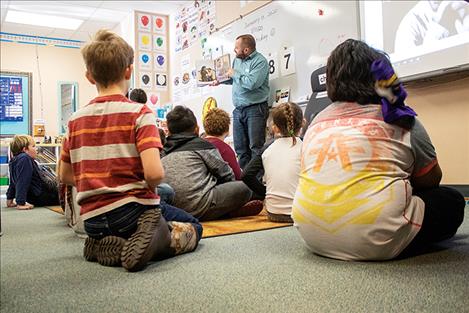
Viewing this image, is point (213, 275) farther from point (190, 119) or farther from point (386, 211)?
point (190, 119)

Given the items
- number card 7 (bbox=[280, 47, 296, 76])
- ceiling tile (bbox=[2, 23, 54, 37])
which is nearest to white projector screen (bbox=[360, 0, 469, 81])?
number card 7 (bbox=[280, 47, 296, 76])

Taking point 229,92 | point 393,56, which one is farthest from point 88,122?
point 229,92

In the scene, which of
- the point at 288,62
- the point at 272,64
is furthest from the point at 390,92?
the point at 272,64

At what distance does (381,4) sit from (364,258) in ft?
7.47

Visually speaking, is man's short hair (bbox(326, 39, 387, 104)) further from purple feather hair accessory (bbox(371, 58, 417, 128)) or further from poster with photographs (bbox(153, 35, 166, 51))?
poster with photographs (bbox(153, 35, 166, 51))

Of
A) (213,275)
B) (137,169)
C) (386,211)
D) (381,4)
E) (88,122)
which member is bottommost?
(213,275)

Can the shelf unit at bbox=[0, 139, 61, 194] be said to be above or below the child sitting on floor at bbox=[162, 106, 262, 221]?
above

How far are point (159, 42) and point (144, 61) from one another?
1.20 ft

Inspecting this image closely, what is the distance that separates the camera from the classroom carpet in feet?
6.23

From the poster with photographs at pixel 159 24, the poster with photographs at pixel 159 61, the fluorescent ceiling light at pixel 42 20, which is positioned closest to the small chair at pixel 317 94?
the poster with photographs at pixel 159 61

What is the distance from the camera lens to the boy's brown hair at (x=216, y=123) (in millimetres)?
2549

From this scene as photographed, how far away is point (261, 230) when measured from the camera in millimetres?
1936

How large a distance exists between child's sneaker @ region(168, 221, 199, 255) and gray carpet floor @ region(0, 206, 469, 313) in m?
0.03

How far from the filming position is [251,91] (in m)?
3.78
